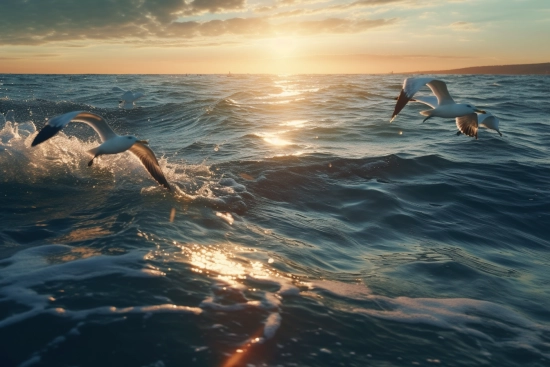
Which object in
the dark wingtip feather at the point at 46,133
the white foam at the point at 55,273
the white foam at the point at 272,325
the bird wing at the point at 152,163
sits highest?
the dark wingtip feather at the point at 46,133

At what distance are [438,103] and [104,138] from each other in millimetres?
7535

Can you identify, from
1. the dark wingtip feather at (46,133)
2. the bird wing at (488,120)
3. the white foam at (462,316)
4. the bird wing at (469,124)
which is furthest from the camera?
the bird wing at (488,120)

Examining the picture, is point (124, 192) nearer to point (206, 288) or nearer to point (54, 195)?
point (54, 195)

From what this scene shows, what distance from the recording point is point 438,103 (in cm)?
1047

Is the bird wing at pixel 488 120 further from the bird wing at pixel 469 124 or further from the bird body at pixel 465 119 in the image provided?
the bird wing at pixel 469 124

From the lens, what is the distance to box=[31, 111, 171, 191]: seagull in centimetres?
742

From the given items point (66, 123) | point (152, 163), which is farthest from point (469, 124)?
point (66, 123)

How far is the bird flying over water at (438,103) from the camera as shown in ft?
29.4

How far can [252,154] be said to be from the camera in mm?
14672

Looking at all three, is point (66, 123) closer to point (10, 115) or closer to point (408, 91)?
point (408, 91)

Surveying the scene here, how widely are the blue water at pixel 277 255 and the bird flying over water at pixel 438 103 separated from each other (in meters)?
1.94

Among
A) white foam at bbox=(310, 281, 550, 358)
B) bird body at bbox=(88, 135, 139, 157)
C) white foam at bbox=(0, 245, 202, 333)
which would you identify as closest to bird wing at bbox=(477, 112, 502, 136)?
white foam at bbox=(310, 281, 550, 358)

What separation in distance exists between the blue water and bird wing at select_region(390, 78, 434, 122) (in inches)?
98.9

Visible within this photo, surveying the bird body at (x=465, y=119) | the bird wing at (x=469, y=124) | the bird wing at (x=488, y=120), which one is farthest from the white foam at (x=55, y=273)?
the bird wing at (x=488, y=120)
